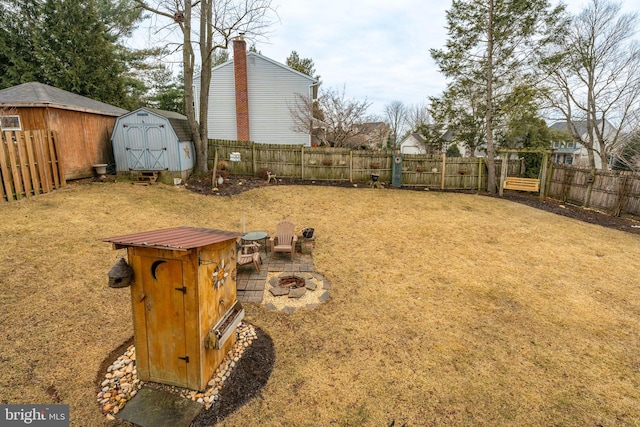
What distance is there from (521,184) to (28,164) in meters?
20.7

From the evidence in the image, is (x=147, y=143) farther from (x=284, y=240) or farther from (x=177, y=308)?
(x=177, y=308)

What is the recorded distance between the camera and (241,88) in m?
20.2

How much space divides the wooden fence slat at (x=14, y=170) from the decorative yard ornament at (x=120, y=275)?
8.99 m

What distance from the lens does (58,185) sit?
431 inches

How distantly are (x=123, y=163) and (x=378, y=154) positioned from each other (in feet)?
41.0

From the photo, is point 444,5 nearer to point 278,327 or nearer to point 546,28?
point 546,28

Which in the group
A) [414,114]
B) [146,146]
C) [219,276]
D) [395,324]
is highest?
[414,114]

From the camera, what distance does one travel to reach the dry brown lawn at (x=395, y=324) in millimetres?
3596

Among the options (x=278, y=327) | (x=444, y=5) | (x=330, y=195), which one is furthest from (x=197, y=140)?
(x=444, y=5)

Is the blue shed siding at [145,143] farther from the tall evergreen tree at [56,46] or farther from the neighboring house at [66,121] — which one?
the tall evergreen tree at [56,46]

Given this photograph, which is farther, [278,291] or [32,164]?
[32,164]

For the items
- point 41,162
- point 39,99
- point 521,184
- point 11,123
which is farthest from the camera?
point 521,184

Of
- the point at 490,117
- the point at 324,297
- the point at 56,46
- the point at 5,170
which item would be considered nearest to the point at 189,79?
the point at 5,170

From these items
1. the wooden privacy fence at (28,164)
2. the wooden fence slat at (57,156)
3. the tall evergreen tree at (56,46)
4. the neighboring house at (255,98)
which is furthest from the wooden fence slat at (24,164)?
the tall evergreen tree at (56,46)
